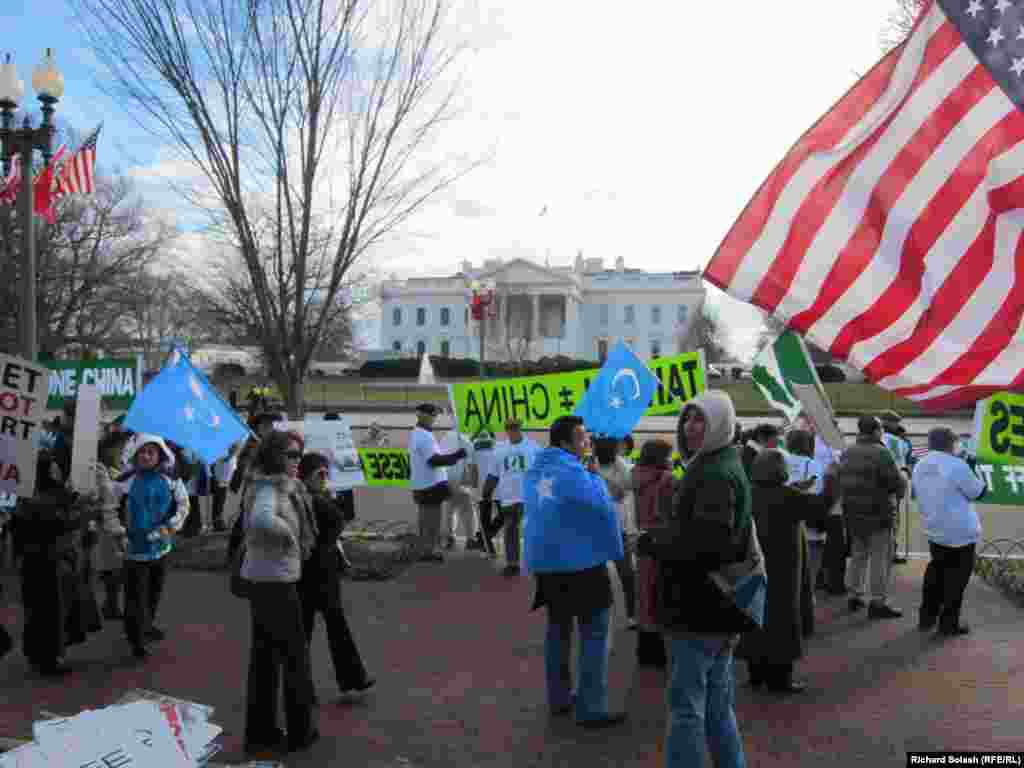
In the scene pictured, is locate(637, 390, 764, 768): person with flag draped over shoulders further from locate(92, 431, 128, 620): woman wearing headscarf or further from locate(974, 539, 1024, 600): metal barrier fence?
locate(974, 539, 1024, 600): metal barrier fence

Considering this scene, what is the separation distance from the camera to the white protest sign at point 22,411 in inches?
201

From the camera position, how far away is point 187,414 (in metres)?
7.37

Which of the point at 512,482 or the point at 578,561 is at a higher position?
the point at 512,482

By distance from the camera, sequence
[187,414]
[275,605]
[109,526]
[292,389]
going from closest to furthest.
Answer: [275,605], [109,526], [187,414], [292,389]

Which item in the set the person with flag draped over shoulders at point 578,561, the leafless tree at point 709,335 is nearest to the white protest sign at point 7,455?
the person with flag draped over shoulders at point 578,561

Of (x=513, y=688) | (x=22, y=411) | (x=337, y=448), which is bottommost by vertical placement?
(x=513, y=688)

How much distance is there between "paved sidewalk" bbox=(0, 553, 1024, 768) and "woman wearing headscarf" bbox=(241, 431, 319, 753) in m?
0.18

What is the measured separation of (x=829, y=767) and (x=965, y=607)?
3.86 meters

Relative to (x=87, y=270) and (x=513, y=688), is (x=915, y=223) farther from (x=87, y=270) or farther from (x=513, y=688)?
(x=87, y=270)

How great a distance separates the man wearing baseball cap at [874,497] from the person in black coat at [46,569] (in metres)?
5.91

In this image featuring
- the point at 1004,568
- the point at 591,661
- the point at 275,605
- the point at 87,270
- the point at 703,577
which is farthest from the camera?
the point at 87,270

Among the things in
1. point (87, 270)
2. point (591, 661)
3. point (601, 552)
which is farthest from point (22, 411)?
point (87, 270)

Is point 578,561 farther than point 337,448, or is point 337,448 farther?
point 337,448

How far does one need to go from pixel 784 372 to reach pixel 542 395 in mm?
3117
